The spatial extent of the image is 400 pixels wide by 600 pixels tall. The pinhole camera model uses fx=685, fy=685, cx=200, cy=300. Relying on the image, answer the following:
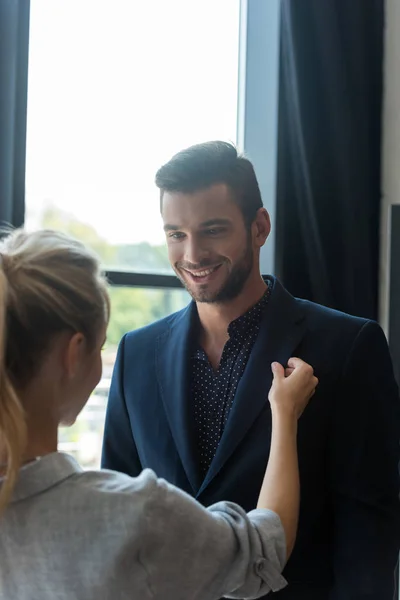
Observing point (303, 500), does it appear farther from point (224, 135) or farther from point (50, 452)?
point (224, 135)

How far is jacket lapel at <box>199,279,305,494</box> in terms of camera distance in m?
1.42

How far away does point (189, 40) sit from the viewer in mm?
2559

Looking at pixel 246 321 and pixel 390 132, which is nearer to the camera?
pixel 246 321

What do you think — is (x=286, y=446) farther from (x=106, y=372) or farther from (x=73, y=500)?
(x=106, y=372)

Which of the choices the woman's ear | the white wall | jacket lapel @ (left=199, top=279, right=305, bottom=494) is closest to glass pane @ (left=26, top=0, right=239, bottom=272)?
the white wall

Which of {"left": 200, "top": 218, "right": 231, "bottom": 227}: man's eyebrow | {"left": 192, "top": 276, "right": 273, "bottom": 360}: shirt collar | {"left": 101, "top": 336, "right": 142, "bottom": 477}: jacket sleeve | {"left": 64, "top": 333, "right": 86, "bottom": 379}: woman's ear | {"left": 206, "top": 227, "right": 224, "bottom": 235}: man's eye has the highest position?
{"left": 200, "top": 218, "right": 231, "bottom": 227}: man's eyebrow

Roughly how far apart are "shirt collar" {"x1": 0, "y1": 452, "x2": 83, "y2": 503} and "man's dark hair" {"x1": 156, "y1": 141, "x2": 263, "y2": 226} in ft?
2.45

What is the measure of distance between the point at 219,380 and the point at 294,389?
0.28 metres

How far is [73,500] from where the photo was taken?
3.01 feet

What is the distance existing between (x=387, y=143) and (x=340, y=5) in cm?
51

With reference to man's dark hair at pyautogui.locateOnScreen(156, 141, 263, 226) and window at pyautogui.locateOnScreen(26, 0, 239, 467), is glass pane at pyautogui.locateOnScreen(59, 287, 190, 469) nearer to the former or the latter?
window at pyautogui.locateOnScreen(26, 0, 239, 467)

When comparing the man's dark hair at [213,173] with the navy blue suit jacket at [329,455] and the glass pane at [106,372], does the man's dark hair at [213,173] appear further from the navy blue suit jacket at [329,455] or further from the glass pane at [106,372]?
the glass pane at [106,372]

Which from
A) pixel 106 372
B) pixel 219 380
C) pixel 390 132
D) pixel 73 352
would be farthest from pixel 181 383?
pixel 390 132

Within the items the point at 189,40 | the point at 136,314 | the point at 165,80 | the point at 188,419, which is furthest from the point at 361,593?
A: the point at 189,40
